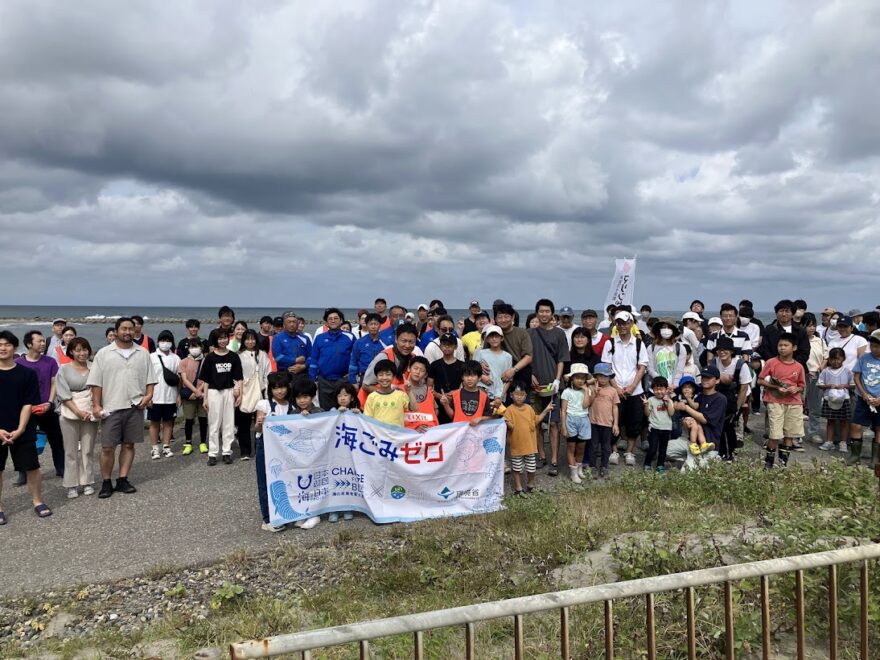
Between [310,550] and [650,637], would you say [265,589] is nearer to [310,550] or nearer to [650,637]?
[310,550]

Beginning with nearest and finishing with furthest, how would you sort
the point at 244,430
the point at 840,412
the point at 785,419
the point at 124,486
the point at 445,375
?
the point at 124,486, the point at 445,375, the point at 785,419, the point at 840,412, the point at 244,430

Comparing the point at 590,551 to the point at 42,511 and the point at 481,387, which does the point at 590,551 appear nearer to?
the point at 481,387

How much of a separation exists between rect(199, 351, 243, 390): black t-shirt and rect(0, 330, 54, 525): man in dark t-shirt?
2.19 metres

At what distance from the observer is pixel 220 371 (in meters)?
8.40

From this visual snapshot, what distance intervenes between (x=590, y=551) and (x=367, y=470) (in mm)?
2823

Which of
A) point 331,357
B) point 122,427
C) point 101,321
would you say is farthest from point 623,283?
point 101,321

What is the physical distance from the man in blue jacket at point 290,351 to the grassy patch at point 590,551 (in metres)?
3.77

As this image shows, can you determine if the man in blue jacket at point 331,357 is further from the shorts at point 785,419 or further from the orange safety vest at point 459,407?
the shorts at point 785,419

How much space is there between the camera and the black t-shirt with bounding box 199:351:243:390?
8391mm

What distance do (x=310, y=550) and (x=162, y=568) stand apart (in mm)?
1364

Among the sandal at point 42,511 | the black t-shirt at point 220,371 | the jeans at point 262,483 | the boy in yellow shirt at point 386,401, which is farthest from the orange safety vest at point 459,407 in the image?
the sandal at point 42,511

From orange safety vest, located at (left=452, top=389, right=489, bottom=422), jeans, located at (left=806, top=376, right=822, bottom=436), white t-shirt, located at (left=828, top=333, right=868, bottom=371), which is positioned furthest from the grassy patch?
jeans, located at (left=806, top=376, right=822, bottom=436)

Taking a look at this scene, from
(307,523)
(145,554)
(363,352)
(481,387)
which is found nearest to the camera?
(145,554)

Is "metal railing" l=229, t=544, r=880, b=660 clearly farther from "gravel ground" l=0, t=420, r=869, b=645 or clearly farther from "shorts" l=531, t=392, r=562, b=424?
"shorts" l=531, t=392, r=562, b=424
